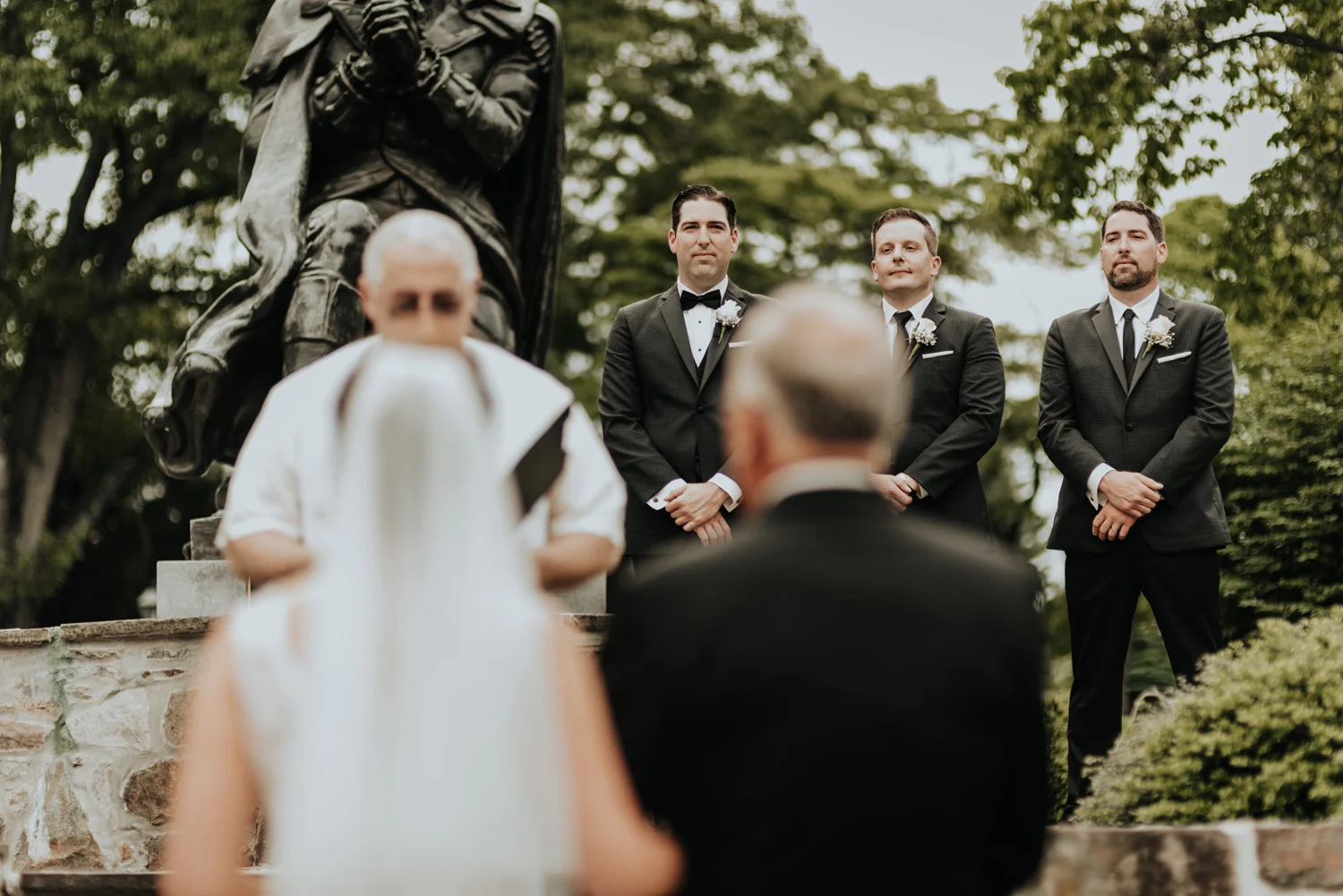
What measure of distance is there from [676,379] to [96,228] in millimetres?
17406

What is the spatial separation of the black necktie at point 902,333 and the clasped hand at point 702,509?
886 mm

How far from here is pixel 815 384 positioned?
2449 millimetres

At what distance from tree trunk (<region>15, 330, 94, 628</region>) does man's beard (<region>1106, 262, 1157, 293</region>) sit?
53.6 feet

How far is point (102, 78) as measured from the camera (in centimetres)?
2039

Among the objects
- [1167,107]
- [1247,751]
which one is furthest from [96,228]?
[1247,751]

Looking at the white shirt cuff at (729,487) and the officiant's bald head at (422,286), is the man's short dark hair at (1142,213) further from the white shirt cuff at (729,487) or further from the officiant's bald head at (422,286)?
the officiant's bald head at (422,286)

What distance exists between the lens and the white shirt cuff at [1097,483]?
20.9ft

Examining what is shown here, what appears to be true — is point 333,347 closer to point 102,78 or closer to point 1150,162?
point 1150,162

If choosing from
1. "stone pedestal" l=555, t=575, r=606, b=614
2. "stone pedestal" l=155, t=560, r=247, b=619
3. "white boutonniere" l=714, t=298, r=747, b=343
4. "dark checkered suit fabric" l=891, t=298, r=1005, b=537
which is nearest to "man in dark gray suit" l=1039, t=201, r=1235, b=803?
"dark checkered suit fabric" l=891, t=298, r=1005, b=537

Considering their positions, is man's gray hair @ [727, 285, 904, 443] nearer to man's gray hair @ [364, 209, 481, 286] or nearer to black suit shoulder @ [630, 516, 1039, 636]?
black suit shoulder @ [630, 516, 1039, 636]

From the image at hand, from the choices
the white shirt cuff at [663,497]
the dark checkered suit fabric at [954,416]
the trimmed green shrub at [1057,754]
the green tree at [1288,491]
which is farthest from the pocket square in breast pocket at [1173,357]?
the green tree at [1288,491]

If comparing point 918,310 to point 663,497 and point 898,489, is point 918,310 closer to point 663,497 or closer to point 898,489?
point 898,489

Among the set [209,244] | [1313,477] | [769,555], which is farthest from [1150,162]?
[209,244]

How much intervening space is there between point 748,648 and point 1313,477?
7.50 m
